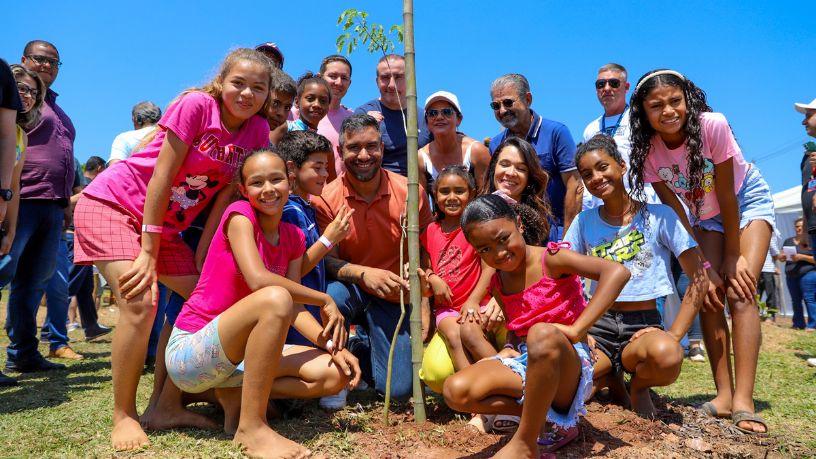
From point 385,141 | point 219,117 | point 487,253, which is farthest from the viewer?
point 385,141

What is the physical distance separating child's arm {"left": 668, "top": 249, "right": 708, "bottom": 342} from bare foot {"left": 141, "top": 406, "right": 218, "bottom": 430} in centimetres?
267

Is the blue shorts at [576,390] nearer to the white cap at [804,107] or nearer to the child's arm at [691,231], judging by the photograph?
the child's arm at [691,231]

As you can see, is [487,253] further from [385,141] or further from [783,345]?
[783,345]

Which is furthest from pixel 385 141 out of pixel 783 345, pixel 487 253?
pixel 783 345

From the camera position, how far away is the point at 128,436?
3.16m

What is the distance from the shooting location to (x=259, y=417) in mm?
3000

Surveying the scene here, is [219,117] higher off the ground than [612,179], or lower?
higher

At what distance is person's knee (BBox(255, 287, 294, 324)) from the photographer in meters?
2.95

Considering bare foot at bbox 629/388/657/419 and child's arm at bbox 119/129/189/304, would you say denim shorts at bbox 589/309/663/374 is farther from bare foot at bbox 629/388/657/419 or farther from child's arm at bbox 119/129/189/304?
child's arm at bbox 119/129/189/304

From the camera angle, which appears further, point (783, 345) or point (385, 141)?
point (783, 345)

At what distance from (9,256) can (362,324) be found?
2812mm

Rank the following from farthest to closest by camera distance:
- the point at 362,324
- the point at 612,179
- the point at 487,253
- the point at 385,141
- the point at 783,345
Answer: the point at 783,345 < the point at 385,141 < the point at 362,324 < the point at 612,179 < the point at 487,253

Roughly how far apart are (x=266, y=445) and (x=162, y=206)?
1.35 m

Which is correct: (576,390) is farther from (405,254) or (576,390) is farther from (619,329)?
(405,254)
